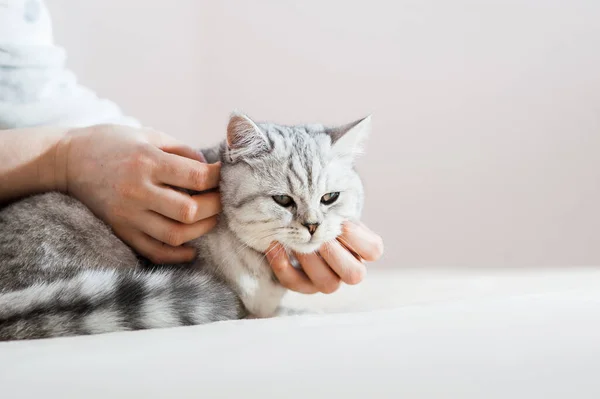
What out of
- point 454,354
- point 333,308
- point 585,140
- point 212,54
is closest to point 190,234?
point 333,308

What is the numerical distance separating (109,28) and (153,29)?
23 cm

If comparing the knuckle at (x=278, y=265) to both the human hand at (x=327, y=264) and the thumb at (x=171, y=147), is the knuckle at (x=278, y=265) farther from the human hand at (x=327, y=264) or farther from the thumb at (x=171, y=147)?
the thumb at (x=171, y=147)

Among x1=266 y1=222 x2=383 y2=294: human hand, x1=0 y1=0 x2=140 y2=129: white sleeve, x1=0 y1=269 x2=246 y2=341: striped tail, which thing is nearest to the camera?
x1=0 y1=269 x2=246 y2=341: striped tail

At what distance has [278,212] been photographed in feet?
3.74

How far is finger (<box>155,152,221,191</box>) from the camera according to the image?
1090mm

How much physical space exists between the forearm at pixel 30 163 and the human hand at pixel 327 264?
444 mm

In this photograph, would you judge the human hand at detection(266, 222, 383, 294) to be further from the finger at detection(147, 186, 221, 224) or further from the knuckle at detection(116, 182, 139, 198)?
the knuckle at detection(116, 182, 139, 198)

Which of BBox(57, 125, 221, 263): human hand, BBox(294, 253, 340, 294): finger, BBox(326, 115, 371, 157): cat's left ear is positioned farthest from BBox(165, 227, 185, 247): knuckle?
BBox(326, 115, 371, 157): cat's left ear

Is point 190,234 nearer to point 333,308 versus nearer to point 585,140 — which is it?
point 333,308

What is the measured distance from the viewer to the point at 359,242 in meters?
1.21

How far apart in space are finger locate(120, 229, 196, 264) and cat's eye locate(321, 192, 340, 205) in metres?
0.26

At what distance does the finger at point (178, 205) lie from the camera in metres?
1.08

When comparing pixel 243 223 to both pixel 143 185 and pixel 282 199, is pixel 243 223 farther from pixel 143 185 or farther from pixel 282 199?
pixel 143 185

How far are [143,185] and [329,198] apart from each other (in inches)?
13.0
